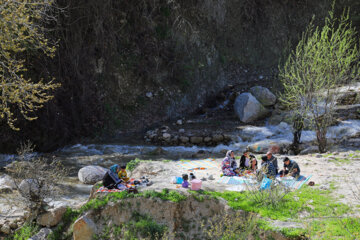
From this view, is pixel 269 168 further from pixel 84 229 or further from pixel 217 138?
pixel 217 138

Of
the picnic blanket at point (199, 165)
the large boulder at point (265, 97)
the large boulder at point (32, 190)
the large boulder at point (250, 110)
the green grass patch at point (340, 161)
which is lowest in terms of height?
the green grass patch at point (340, 161)

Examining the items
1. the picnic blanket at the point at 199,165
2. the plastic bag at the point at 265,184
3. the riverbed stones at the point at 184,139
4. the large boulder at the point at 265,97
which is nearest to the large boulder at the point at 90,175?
the picnic blanket at the point at 199,165

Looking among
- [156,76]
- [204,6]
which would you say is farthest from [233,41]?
[156,76]

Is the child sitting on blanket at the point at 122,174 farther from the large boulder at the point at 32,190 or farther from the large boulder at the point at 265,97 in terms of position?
the large boulder at the point at 265,97

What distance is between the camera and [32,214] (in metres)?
7.00

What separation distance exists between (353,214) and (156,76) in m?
13.5

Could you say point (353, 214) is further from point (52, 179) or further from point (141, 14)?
point (141, 14)

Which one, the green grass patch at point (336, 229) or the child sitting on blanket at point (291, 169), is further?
the child sitting on blanket at point (291, 169)

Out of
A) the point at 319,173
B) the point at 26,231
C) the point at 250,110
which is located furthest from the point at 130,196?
the point at 250,110

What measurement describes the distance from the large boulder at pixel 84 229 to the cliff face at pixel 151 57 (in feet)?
27.4

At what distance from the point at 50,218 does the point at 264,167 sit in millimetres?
5023

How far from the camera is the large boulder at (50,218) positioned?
6898 millimetres

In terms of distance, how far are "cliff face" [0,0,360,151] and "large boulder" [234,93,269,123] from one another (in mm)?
3093

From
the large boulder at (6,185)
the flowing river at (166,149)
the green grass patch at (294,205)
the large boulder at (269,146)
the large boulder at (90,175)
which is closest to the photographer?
the green grass patch at (294,205)
